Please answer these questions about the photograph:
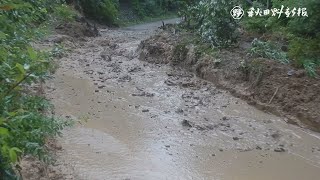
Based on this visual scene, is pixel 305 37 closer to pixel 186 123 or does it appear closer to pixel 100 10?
pixel 186 123

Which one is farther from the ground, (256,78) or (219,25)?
(219,25)

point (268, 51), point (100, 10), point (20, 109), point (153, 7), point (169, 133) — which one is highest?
point (20, 109)

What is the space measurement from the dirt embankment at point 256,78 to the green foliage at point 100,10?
1008 centimetres

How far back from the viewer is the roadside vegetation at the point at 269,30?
8945 mm

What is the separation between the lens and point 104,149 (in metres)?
5.86

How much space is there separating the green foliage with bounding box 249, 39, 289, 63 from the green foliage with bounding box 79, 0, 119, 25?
1317cm

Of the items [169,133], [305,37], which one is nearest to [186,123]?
[169,133]

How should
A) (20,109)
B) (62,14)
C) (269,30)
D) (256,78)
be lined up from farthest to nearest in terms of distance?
(62,14) < (269,30) < (256,78) < (20,109)

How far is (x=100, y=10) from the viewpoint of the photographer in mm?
21766

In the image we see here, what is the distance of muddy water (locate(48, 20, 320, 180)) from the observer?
5.52m

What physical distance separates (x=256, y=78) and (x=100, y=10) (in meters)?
14.5

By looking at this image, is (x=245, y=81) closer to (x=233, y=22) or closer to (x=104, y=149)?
(x=233, y=22)

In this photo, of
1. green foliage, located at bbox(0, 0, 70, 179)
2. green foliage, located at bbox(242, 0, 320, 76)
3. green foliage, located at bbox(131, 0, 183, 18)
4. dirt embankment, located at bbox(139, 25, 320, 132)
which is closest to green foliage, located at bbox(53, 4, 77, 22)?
dirt embankment, located at bbox(139, 25, 320, 132)

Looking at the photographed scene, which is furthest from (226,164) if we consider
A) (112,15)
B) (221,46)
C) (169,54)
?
(112,15)
